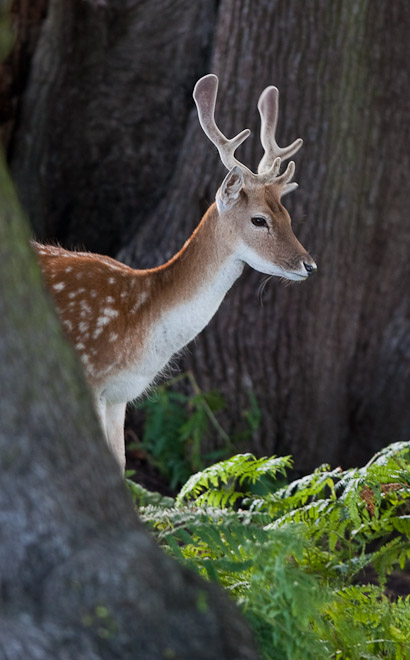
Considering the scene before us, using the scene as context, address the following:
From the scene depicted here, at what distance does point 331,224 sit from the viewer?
5898mm

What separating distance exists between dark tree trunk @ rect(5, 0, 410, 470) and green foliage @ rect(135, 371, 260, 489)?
10 cm

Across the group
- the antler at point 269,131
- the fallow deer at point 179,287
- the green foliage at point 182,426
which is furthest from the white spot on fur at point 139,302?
the green foliage at point 182,426

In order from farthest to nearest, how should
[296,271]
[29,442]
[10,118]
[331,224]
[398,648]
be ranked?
1. [10,118]
2. [331,224]
3. [296,271]
4. [398,648]
5. [29,442]

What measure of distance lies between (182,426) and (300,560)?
330cm

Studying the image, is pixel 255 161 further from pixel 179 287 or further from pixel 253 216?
pixel 179 287

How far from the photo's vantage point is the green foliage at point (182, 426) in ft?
19.2

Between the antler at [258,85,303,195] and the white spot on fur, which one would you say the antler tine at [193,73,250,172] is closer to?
the antler at [258,85,303,195]

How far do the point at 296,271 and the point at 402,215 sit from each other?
88.0 inches

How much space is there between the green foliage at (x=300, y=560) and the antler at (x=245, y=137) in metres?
1.36

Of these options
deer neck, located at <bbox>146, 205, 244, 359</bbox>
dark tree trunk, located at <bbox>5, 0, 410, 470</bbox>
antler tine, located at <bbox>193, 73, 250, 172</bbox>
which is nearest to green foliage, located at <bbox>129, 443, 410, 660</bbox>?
deer neck, located at <bbox>146, 205, 244, 359</bbox>

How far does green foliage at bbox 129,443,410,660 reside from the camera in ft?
8.25

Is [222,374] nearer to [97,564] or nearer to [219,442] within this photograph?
[219,442]

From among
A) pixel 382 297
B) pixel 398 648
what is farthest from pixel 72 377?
pixel 382 297

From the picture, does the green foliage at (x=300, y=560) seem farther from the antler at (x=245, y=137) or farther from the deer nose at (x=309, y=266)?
the antler at (x=245, y=137)
